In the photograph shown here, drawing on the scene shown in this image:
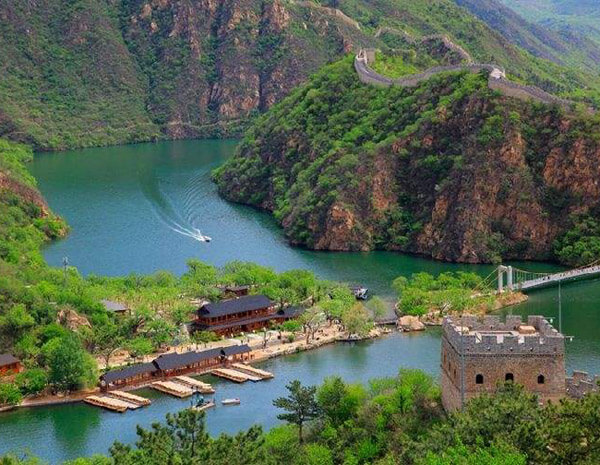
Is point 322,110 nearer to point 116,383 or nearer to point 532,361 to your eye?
point 116,383

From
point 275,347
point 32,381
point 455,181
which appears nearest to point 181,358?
point 275,347

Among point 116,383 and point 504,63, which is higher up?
point 504,63

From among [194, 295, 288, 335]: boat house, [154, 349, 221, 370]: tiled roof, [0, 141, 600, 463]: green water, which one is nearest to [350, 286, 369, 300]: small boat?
[0, 141, 600, 463]: green water

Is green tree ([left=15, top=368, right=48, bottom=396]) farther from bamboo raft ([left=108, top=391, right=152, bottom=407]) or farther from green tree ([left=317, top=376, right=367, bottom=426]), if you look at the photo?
green tree ([left=317, top=376, right=367, bottom=426])

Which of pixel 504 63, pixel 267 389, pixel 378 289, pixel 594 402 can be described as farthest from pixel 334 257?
pixel 504 63

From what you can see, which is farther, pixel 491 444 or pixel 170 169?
pixel 170 169

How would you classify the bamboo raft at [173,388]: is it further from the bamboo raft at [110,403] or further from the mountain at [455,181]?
the mountain at [455,181]

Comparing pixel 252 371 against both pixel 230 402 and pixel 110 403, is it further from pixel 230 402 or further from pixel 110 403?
pixel 110 403
